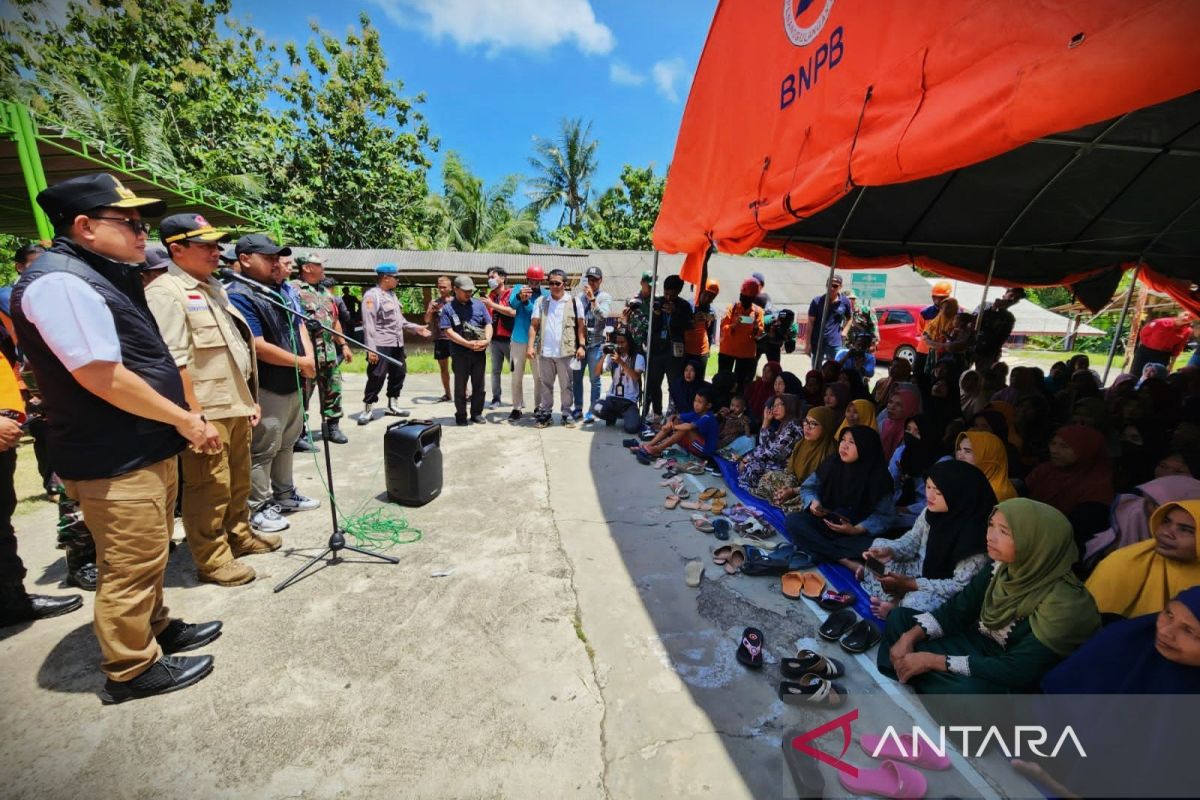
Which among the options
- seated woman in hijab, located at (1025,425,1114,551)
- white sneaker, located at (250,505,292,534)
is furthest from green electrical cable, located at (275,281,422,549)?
seated woman in hijab, located at (1025,425,1114,551)

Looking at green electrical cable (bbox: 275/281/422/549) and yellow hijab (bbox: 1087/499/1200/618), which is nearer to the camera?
yellow hijab (bbox: 1087/499/1200/618)

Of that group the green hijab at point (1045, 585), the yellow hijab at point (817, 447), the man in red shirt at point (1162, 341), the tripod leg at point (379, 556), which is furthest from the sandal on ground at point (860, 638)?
the man in red shirt at point (1162, 341)

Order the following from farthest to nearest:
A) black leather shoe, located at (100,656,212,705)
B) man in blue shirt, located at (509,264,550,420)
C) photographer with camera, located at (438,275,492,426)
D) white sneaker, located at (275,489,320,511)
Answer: man in blue shirt, located at (509,264,550,420), photographer with camera, located at (438,275,492,426), white sneaker, located at (275,489,320,511), black leather shoe, located at (100,656,212,705)

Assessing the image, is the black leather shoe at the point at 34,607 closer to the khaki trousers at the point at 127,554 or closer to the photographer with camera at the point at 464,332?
the khaki trousers at the point at 127,554

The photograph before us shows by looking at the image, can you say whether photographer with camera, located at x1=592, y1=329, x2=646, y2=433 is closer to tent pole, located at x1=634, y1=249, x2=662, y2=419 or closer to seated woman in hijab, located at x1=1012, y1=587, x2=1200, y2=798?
tent pole, located at x1=634, y1=249, x2=662, y2=419

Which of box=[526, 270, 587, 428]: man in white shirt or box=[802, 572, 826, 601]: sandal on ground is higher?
box=[526, 270, 587, 428]: man in white shirt

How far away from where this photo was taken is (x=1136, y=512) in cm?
252

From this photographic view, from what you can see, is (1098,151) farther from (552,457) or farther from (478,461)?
(478,461)

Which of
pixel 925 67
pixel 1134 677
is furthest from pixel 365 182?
pixel 1134 677

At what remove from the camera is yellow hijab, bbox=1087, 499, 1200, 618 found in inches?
74.4

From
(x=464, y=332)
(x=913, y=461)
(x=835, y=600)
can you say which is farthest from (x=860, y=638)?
(x=464, y=332)

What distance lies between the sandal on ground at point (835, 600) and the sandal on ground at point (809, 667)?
1.65ft

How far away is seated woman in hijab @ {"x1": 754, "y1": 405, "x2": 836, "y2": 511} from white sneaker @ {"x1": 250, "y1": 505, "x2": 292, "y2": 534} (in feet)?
12.4

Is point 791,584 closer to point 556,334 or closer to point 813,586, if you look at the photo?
point 813,586
